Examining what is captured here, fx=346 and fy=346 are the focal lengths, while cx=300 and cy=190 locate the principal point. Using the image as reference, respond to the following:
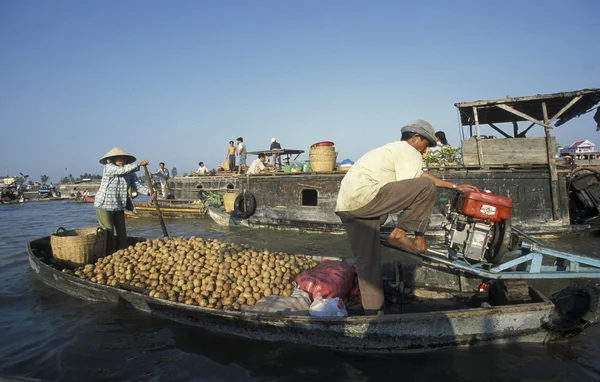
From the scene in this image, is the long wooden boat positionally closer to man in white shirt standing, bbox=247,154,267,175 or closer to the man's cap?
the man's cap

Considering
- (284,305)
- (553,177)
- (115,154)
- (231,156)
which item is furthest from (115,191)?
(231,156)

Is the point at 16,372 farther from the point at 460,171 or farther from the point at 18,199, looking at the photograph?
the point at 18,199

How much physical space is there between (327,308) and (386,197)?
1479mm

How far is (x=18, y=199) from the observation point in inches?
1298

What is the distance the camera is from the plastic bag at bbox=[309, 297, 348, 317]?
3.96m

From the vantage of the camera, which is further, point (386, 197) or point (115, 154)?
point (115, 154)

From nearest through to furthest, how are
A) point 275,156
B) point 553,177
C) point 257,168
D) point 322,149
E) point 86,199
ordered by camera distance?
point 553,177, point 322,149, point 257,168, point 275,156, point 86,199

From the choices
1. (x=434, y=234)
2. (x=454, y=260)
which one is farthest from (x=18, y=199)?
(x=454, y=260)

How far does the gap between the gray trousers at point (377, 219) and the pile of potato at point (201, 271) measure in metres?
1.14

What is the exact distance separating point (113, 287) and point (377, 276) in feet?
11.8

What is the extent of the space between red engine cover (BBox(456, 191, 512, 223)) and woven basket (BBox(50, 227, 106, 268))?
19.6 ft

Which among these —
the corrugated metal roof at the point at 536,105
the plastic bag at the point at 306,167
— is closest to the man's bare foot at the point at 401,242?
the corrugated metal roof at the point at 536,105

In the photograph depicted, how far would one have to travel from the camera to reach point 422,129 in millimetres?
3594

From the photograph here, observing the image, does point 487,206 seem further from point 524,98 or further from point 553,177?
point 524,98
